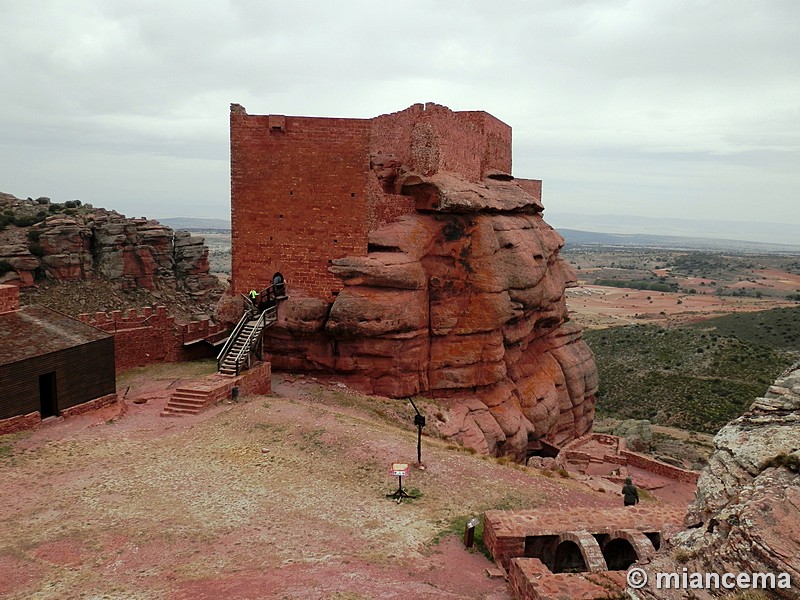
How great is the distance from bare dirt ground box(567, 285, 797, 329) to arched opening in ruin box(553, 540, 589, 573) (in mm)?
61025

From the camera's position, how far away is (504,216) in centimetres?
2320

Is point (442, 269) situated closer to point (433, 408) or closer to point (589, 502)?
point (433, 408)

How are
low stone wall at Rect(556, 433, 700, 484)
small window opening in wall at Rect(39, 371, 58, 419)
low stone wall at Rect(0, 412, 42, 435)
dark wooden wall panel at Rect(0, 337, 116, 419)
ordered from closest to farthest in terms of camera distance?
low stone wall at Rect(0, 412, 42, 435), dark wooden wall panel at Rect(0, 337, 116, 419), small window opening in wall at Rect(39, 371, 58, 419), low stone wall at Rect(556, 433, 700, 484)

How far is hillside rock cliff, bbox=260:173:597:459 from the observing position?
1988 centimetres

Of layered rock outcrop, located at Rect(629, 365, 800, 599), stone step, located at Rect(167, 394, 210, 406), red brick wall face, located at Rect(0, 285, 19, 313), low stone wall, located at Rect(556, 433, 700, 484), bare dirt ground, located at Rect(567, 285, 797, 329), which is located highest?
red brick wall face, located at Rect(0, 285, 19, 313)

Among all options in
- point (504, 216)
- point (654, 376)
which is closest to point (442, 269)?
point (504, 216)

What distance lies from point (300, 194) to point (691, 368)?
33.9 m

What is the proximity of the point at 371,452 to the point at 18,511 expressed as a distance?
22.6ft

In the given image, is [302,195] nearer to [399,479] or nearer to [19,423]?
[19,423]

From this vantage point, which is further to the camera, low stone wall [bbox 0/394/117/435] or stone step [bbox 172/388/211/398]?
stone step [bbox 172/388/211/398]

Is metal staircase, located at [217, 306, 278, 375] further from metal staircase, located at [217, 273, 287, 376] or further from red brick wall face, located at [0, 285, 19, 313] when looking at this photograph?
red brick wall face, located at [0, 285, 19, 313]

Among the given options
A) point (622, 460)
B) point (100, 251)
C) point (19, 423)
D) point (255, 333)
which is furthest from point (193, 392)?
point (100, 251)

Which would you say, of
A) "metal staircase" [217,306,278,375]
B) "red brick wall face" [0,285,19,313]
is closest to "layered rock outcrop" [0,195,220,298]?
"red brick wall face" [0,285,19,313]

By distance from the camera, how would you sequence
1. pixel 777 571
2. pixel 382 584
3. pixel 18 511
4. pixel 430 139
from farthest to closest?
pixel 430 139, pixel 18 511, pixel 382 584, pixel 777 571
